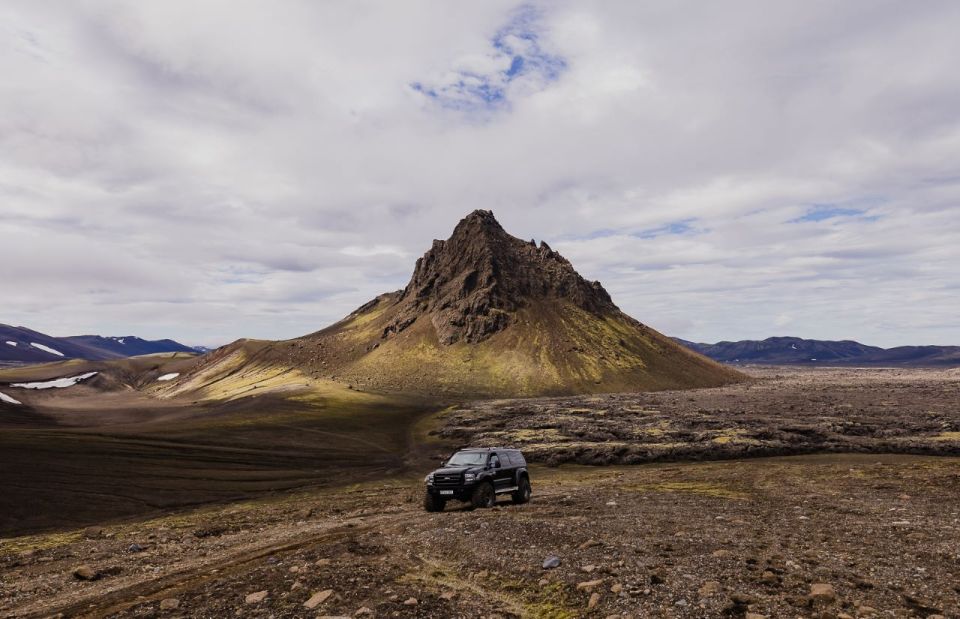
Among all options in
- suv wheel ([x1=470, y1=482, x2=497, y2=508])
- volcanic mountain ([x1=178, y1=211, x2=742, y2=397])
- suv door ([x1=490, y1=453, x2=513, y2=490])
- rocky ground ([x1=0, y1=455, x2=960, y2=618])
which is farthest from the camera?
volcanic mountain ([x1=178, y1=211, x2=742, y2=397])

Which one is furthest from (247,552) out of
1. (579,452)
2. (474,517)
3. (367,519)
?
(579,452)

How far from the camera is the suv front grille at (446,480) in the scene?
88.2ft

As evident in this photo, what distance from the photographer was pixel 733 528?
2061cm

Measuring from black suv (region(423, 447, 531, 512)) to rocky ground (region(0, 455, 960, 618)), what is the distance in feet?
2.96

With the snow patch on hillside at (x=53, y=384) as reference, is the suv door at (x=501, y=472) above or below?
below

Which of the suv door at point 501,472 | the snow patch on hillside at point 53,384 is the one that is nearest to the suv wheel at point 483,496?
the suv door at point 501,472

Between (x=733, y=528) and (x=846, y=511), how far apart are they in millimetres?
6970

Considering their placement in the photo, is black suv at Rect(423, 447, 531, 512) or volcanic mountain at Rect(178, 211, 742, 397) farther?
volcanic mountain at Rect(178, 211, 742, 397)

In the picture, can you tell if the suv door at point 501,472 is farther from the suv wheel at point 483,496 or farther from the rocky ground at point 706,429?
the rocky ground at point 706,429

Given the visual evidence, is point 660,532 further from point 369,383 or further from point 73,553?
point 369,383

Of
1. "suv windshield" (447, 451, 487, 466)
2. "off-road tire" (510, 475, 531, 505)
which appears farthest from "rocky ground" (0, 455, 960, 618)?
"suv windshield" (447, 451, 487, 466)

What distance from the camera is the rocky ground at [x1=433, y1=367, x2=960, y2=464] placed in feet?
174

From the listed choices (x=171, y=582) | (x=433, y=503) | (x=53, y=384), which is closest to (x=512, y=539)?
(x=433, y=503)

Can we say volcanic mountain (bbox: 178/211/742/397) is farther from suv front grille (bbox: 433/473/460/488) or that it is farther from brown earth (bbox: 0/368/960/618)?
suv front grille (bbox: 433/473/460/488)
